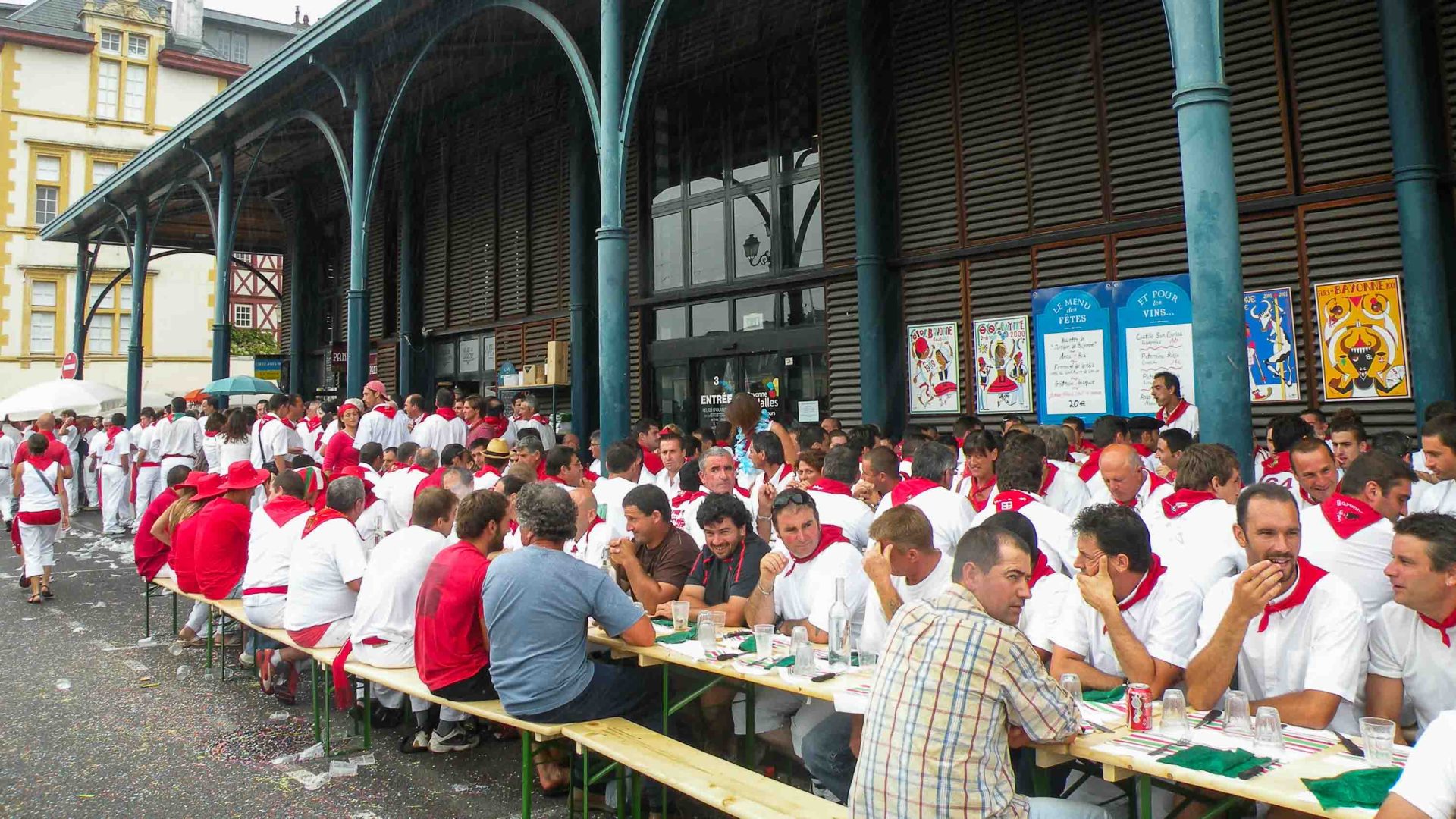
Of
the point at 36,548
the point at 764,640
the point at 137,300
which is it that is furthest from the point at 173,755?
the point at 137,300

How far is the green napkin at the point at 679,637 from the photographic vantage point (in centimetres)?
446

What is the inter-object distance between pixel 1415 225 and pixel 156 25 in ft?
126

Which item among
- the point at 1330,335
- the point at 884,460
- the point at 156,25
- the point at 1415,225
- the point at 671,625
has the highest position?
the point at 156,25

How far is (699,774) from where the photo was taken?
3676 mm

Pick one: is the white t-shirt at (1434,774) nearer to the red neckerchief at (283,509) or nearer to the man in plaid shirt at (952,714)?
the man in plaid shirt at (952,714)

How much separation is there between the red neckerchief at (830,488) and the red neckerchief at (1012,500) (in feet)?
3.50

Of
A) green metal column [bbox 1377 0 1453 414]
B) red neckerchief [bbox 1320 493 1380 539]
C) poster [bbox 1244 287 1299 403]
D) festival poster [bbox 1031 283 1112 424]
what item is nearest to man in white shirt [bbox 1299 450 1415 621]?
red neckerchief [bbox 1320 493 1380 539]

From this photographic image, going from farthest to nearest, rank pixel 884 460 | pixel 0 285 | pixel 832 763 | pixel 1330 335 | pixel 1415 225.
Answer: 1. pixel 0 285
2. pixel 1330 335
3. pixel 1415 225
4. pixel 884 460
5. pixel 832 763

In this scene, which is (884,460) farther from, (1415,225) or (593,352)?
(593,352)

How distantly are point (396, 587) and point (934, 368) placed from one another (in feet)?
21.8

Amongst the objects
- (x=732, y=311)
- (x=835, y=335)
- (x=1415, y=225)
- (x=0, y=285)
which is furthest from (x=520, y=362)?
(x=0, y=285)

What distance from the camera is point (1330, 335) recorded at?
7863mm

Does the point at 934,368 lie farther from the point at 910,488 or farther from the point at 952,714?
the point at 952,714

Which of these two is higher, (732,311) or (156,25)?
(156,25)
